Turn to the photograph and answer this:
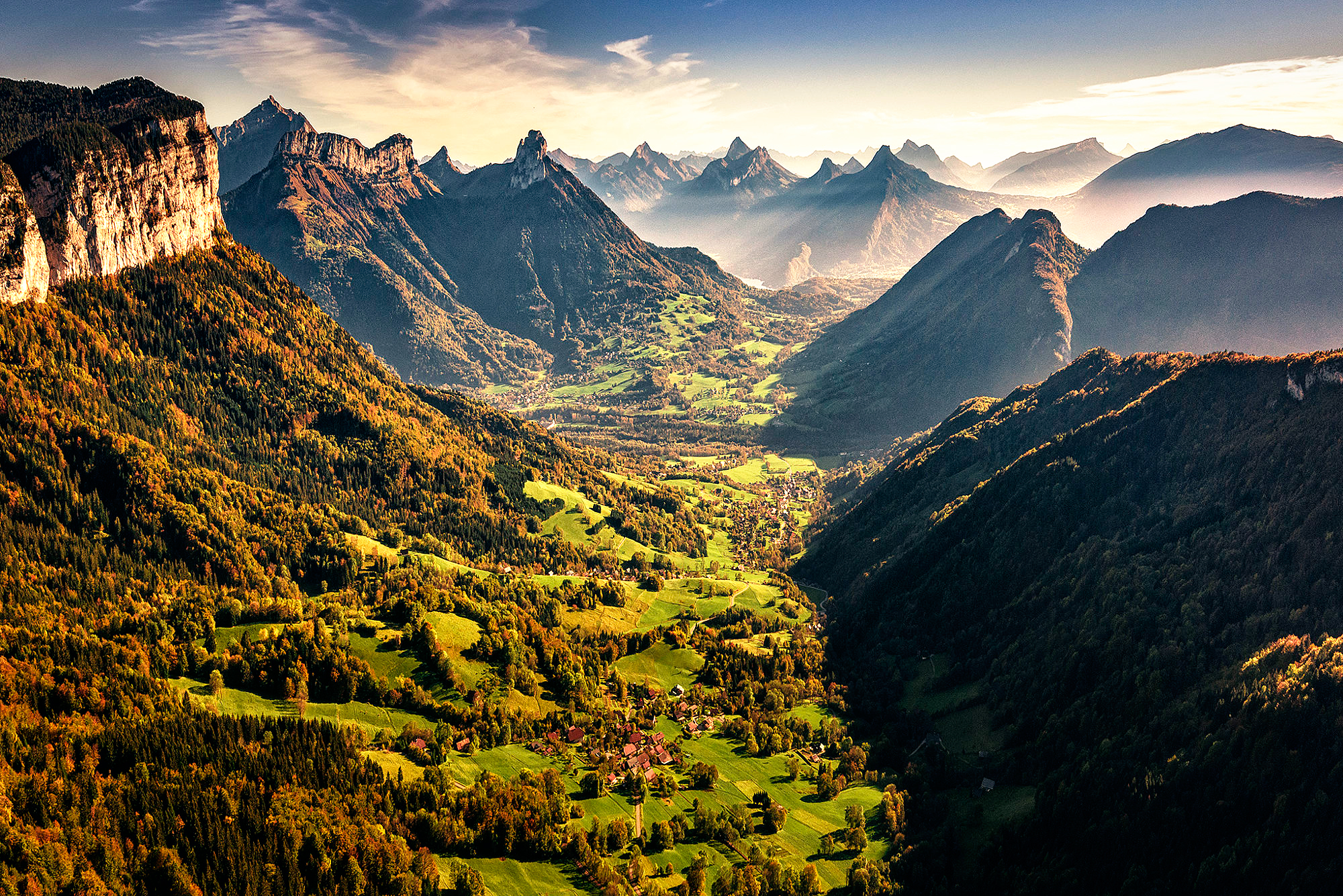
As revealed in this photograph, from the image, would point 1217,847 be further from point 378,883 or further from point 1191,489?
point 378,883

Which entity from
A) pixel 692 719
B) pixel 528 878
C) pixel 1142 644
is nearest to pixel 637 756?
pixel 692 719

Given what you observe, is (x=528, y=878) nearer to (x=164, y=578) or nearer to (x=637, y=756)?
(x=637, y=756)

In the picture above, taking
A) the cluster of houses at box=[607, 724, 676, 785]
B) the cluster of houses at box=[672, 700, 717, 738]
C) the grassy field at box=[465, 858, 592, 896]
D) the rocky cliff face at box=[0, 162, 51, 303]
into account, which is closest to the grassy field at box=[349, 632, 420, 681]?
the cluster of houses at box=[607, 724, 676, 785]

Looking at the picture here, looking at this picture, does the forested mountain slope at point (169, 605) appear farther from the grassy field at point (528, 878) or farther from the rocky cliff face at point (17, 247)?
the grassy field at point (528, 878)

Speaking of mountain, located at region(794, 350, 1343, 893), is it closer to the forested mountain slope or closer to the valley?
the valley

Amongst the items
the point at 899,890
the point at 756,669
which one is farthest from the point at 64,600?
the point at 899,890

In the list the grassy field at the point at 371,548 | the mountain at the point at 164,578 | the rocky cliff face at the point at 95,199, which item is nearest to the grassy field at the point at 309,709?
the mountain at the point at 164,578
